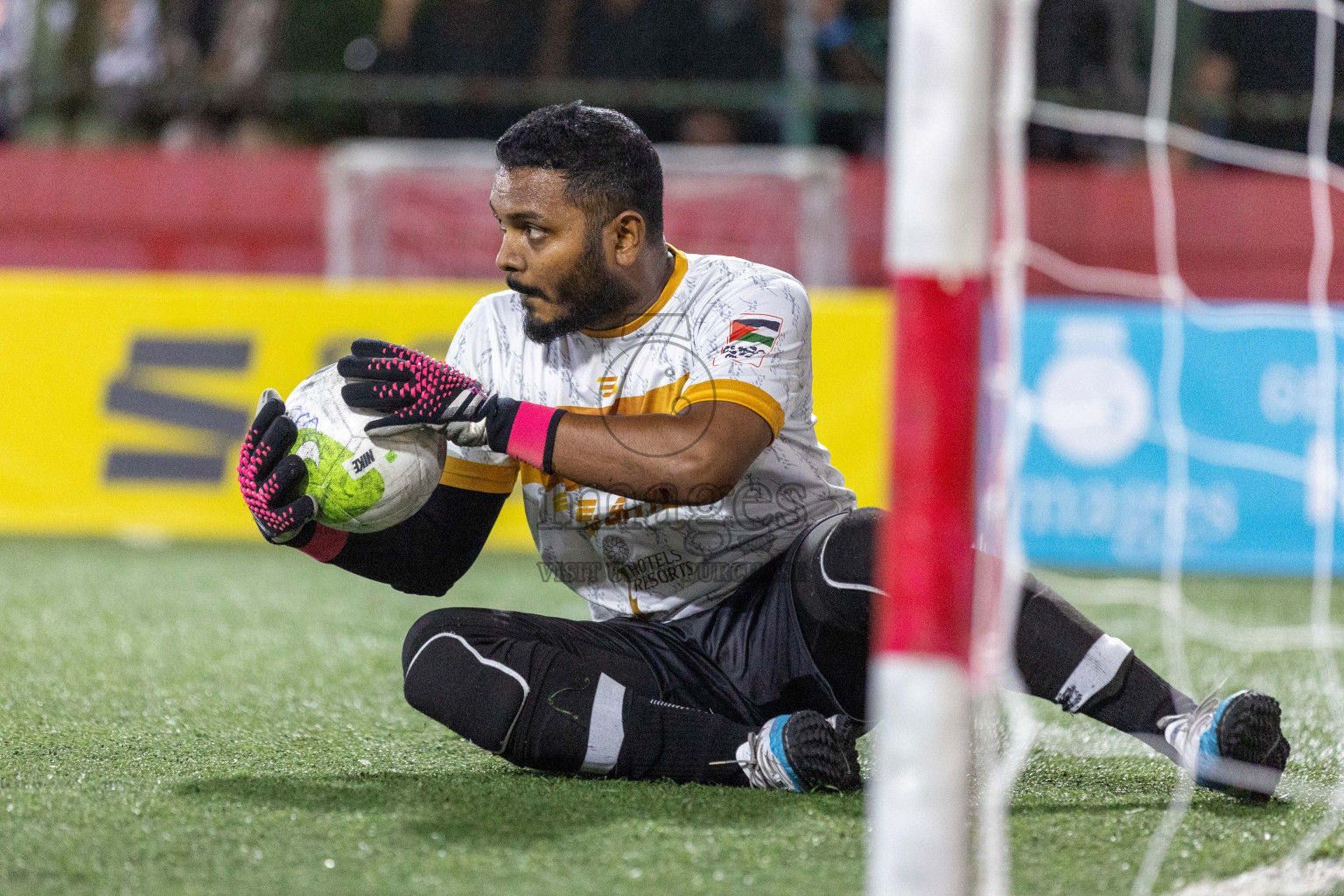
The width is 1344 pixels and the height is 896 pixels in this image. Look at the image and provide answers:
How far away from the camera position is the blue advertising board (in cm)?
619

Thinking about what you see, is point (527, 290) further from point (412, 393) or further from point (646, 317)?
point (412, 393)

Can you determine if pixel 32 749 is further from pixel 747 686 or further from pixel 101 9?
pixel 101 9

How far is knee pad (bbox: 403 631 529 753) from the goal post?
1.09 meters

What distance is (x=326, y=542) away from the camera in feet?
8.93

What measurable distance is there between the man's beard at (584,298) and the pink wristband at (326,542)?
1.68ft

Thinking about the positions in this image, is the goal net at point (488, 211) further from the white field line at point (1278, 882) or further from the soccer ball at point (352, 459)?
the white field line at point (1278, 882)

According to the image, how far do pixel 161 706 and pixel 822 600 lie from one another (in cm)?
162

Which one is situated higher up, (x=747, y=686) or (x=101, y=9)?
(x=101, y=9)

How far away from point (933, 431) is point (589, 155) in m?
1.28

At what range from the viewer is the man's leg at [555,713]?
2.58m

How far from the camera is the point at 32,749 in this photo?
2.83m

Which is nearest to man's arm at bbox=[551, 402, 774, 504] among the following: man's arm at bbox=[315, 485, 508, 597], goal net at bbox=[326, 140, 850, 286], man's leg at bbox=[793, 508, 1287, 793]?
man's leg at bbox=[793, 508, 1287, 793]

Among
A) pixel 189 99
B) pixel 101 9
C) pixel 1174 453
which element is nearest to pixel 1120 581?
pixel 1174 453

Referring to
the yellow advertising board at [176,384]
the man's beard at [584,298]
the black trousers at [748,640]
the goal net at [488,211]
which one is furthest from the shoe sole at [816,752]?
the goal net at [488,211]
